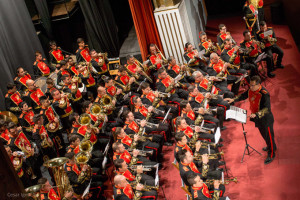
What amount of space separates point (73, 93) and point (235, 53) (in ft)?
12.3

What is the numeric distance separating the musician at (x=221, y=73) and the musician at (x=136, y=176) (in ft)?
9.70

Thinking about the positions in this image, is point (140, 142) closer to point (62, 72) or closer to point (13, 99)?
point (62, 72)

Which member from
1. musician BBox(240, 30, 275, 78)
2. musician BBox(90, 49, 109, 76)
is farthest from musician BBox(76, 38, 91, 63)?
musician BBox(240, 30, 275, 78)

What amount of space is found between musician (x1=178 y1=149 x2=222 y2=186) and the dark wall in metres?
5.32

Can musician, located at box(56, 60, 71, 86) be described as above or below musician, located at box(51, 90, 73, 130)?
above

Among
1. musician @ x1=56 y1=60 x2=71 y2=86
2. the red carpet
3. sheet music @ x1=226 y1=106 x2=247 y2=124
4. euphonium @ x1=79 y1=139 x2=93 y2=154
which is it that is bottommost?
the red carpet

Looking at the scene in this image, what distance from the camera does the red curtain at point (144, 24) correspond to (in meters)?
9.65

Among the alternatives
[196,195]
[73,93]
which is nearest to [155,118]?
[73,93]

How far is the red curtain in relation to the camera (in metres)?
9.65

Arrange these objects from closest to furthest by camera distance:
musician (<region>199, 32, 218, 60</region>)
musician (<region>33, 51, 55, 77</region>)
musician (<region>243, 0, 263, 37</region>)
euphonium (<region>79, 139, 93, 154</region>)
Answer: euphonium (<region>79, 139, 93, 154</region>) < musician (<region>199, 32, 218, 60</region>) < musician (<region>243, 0, 263, 37</region>) < musician (<region>33, 51, 55, 77</region>)

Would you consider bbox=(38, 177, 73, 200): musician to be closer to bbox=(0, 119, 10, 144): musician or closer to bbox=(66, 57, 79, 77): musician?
bbox=(0, 119, 10, 144): musician

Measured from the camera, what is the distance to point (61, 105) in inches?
331

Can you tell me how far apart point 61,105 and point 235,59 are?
396 cm

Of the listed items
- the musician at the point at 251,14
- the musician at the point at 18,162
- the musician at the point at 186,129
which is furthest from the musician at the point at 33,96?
the musician at the point at 251,14
